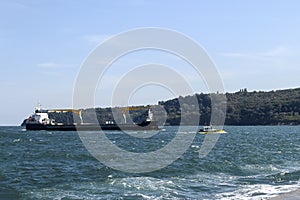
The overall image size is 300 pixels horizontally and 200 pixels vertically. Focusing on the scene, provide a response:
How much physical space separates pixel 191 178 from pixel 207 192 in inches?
231

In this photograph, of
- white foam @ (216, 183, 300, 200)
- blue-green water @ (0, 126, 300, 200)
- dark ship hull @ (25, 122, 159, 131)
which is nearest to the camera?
white foam @ (216, 183, 300, 200)

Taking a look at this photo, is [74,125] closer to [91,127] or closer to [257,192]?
[91,127]

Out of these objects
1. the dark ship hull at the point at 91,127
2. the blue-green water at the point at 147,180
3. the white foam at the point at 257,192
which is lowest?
the white foam at the point at 257,192

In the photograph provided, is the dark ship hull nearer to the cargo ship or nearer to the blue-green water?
the cargo ship

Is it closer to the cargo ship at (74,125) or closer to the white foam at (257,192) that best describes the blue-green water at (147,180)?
the white foam at (257,192)

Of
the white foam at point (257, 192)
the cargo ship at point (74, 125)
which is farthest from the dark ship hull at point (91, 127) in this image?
the white foam at point (257, 192)

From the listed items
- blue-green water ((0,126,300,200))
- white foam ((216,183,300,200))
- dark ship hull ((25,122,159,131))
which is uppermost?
dark ship hull ((25,122,159,131))

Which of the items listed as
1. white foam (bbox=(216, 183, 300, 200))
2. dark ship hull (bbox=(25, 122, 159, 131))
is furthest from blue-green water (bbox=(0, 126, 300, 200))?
dark ship hull (bbox=(25, 122, 159, 131))

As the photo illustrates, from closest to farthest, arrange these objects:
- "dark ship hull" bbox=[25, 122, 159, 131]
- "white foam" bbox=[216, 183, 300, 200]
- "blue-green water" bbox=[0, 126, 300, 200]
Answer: "white foam" bbox=[216, 183, 300, 200] < "blue-green water" bbox=[0, 126, 300, 200] < "dark ship hull" bbox=[25, 122, 159, 131]

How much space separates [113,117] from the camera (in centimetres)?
19012

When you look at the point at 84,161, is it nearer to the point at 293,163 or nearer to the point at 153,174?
the point at 153,174

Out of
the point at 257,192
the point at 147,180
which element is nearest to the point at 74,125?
the point at 147,180

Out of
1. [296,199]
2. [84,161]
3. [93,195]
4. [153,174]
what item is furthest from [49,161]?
[296,199]

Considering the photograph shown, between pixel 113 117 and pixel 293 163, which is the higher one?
pixel 113 117
